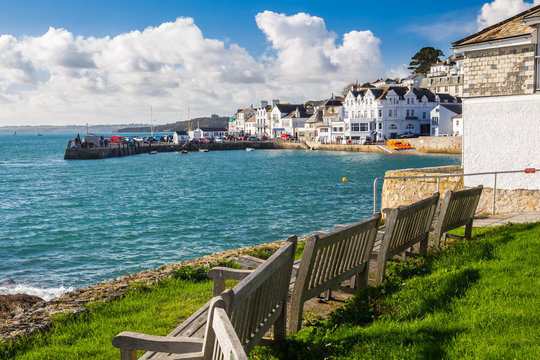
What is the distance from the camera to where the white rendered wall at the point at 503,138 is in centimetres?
1534

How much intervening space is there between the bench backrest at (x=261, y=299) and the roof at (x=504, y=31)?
14.5 metres

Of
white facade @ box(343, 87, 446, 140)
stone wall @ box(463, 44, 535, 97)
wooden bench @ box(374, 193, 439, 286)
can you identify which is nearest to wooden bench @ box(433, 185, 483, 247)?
wooden bench @ box(374, 193, 439, 286)

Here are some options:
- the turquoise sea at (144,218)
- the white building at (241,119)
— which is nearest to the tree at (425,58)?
the white building at (241,119)

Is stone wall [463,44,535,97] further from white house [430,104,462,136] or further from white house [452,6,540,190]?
white house [430,104,462,136]

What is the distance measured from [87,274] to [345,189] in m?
27.5

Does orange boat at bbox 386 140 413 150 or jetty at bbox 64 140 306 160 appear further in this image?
jetty at bbox 64 140 306 160

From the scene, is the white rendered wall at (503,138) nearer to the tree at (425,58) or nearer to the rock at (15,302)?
the rock at (15,302)

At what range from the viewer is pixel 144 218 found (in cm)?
2912

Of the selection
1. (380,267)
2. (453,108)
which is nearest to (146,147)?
(453,108)

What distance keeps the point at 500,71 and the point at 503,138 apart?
238cm

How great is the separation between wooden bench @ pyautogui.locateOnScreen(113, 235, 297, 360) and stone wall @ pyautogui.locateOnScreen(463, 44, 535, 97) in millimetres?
14523

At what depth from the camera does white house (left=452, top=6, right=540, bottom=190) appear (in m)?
15.2

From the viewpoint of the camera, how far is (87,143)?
9825 centimetres

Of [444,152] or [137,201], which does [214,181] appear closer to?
[137,201]
